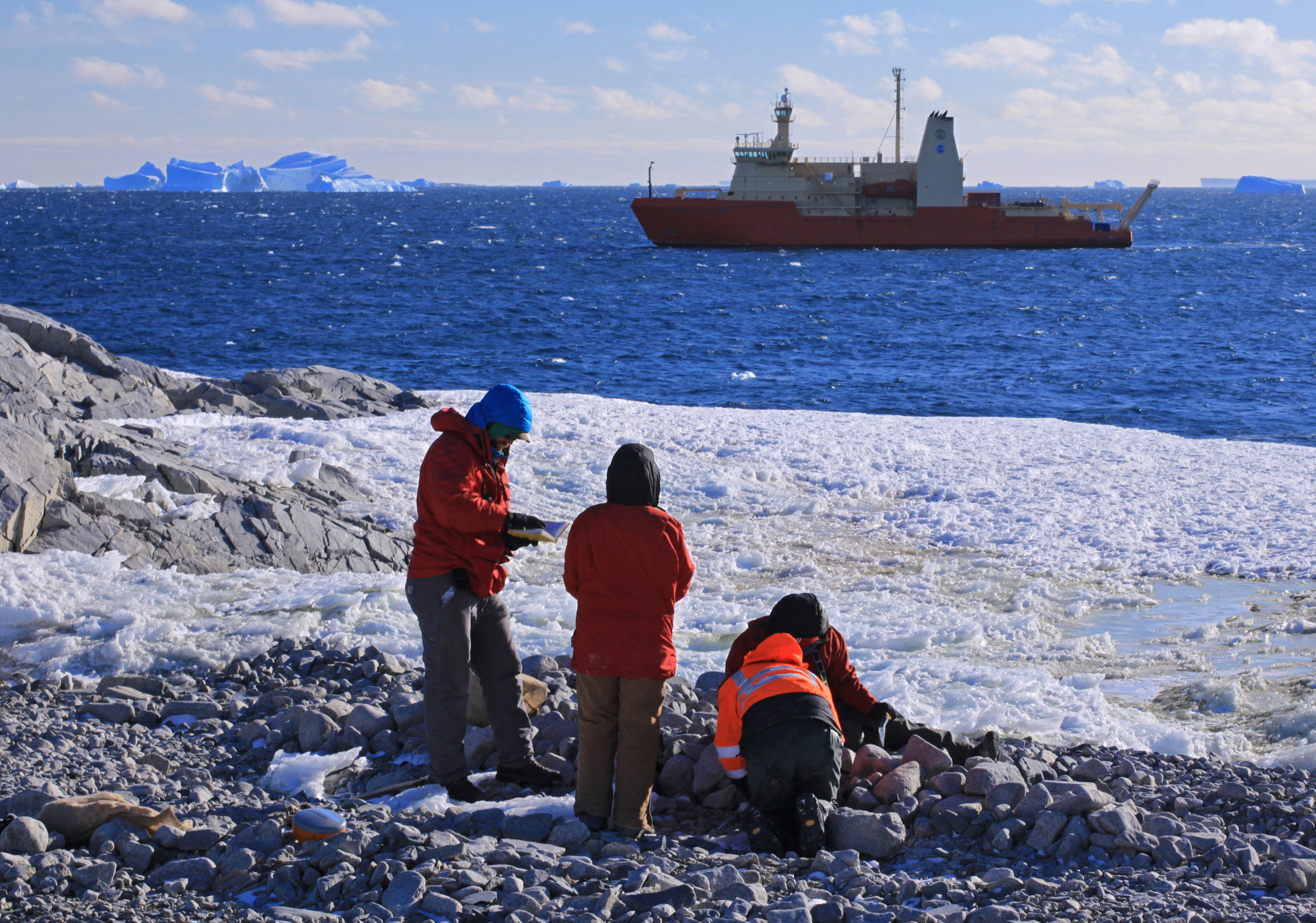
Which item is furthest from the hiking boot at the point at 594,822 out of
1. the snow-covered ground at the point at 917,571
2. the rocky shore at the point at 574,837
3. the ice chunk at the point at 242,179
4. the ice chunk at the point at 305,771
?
the ice chunk at the point at 242,179

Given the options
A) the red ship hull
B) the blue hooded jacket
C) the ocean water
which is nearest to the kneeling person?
the blue hooded jacket

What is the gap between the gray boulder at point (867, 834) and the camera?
333 centimetres

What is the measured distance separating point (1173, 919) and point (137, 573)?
5.91m

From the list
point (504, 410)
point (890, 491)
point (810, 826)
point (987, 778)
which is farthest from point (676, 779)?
point (890, 491)

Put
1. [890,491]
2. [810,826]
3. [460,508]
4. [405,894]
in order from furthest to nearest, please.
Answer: [890,491] < [460,508] < [810,826] < [405,894]

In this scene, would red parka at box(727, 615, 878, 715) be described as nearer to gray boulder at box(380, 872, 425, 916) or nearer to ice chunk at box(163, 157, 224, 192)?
gray boulder at box(380, 872, 425, 916)

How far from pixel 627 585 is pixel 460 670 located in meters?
0.83

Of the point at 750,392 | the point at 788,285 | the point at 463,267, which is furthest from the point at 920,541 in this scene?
the point at 463,267

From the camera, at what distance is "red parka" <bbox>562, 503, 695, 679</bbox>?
3.42m

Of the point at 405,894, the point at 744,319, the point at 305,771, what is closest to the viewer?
the point at 405,894

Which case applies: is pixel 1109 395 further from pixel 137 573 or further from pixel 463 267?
pixel 463 267

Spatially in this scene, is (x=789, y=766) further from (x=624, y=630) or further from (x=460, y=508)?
(x=460, y=508)

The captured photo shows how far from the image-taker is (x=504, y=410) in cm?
378

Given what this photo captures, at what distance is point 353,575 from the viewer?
685 centimetres
